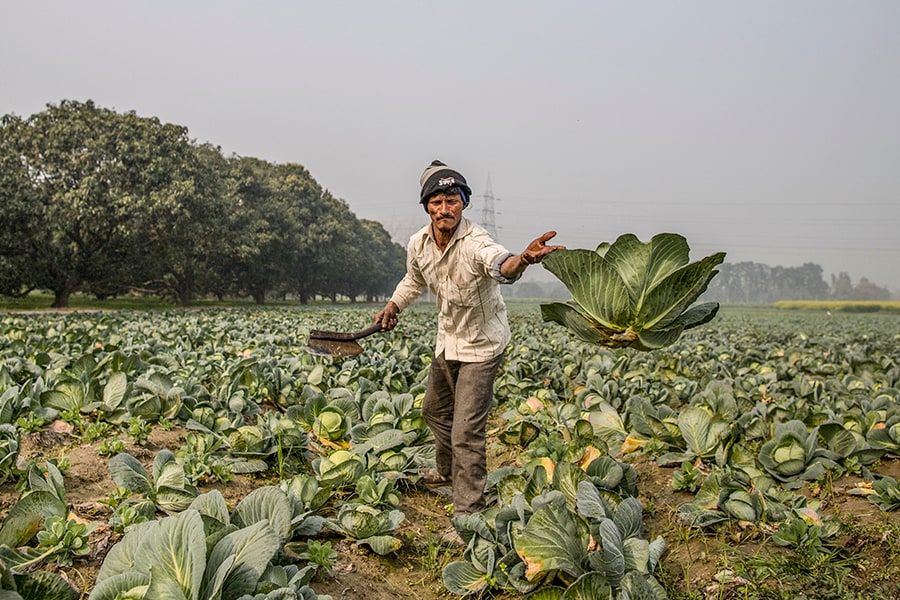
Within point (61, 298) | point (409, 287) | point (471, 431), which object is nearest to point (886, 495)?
point (471, 431)

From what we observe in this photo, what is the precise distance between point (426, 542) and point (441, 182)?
6.10 feet

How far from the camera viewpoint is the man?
3.08m

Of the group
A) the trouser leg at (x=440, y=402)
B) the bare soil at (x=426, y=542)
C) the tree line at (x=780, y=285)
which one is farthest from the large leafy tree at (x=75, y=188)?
the tree line at (x=780, y=285)

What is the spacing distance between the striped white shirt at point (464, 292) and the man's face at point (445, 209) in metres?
0.08

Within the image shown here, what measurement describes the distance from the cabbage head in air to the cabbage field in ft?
2.98

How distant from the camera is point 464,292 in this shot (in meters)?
3.23

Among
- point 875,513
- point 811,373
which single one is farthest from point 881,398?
point 811,373

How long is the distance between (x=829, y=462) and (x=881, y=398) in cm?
153

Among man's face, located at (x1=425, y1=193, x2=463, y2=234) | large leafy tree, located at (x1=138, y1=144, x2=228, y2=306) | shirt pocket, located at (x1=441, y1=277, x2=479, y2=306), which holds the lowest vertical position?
shirt pocket, located at (x1=441, y1=277, x2=479, y2=306)

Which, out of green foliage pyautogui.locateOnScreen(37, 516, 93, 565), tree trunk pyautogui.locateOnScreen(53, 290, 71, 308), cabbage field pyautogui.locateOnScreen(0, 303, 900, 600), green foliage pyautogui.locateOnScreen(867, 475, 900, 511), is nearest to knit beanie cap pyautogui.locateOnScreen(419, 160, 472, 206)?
cabbage field pyautogui.locateOnScreen(0, 303, 900, 600)

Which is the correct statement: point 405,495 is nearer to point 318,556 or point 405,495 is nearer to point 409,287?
point 409,287

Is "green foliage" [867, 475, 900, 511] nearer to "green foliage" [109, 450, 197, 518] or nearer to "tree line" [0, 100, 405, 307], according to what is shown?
"green foliage" [109, 450, 197, 518]

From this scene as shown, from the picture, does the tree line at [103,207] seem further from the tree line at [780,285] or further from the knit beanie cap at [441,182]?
the tree line at [780,285]

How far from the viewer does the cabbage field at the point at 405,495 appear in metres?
2.13
